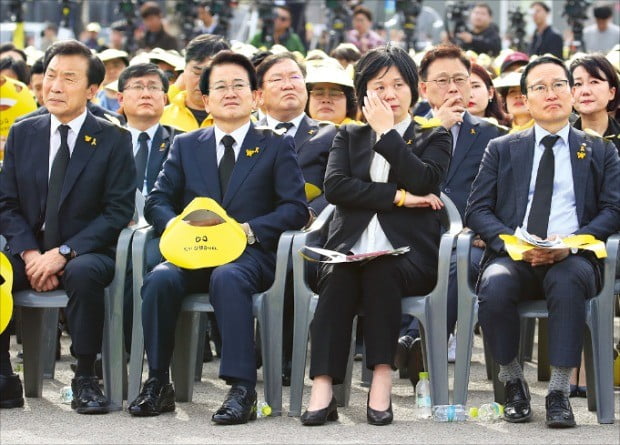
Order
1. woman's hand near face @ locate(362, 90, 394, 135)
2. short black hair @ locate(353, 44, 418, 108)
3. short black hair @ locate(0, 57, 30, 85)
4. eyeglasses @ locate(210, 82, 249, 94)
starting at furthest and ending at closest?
short black hair @ locate(0, 57, 30, 85) → eyeglasses @ locate(210, 82, 249, 94) → short black hair @ locate(353, 44, 418, 108) → woman's hand near face @ locate(362, 90, 394, 135)

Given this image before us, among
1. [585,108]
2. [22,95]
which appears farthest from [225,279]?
[22,95]

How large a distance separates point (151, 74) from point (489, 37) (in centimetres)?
628

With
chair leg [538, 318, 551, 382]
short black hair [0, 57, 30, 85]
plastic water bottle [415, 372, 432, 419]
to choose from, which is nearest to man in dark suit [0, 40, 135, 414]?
plastic water bottle [415, 372, 432, 419]

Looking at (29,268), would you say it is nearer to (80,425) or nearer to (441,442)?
(80,425)

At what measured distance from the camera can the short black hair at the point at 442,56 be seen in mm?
7789

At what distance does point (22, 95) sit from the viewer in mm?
9125

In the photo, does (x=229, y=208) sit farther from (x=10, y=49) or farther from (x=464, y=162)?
(x=10, y=49)

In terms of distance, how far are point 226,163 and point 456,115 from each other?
1410 millimetres

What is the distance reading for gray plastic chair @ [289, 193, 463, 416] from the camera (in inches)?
247

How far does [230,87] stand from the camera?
6.84 m

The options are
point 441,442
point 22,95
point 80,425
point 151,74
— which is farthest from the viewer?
point 22,95

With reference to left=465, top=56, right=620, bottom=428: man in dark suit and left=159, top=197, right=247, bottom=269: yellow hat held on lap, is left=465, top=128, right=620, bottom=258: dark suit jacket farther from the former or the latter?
left=159, top=197, right=247, bottom=269: yellow hat held on lap

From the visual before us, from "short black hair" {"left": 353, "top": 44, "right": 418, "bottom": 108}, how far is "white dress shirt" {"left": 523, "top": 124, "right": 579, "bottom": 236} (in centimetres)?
59

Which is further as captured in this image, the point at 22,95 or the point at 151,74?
the point at 22,95
